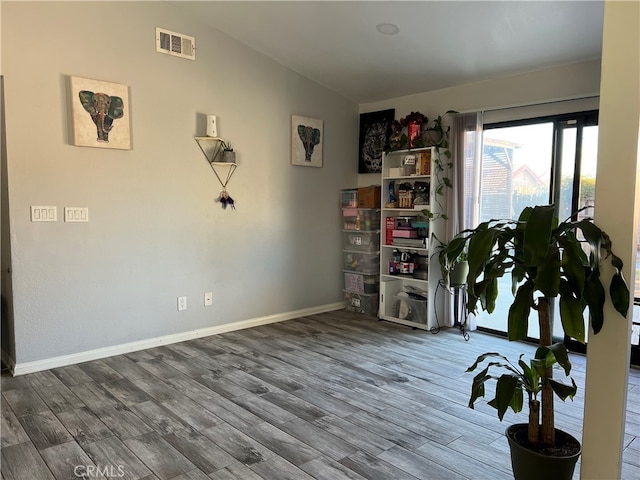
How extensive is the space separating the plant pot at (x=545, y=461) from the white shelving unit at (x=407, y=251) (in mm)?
2667

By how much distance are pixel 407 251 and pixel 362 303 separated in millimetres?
847

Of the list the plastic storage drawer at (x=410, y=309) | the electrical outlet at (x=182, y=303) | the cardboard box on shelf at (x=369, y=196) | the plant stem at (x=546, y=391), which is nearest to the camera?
the plant stem at (x=546, y=391)

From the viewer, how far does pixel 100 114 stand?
3508mm

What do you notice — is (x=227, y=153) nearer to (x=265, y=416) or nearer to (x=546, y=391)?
(x=265, y=416)

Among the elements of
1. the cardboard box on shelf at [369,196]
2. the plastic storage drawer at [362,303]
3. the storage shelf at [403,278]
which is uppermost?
the cardboard box on shelf at [369,196]

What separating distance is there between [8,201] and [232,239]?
1.81m

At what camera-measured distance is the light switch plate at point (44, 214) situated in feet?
10.8

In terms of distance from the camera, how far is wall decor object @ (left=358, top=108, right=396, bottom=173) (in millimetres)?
5117

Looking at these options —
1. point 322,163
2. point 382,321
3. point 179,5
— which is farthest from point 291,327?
point 179,5

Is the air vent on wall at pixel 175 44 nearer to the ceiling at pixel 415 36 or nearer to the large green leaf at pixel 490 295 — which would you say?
the ceiling at pixel 415 36

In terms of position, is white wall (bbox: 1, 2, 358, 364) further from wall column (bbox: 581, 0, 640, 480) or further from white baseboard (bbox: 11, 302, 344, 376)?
wall column (bbox: 581, 0, 640, 480)

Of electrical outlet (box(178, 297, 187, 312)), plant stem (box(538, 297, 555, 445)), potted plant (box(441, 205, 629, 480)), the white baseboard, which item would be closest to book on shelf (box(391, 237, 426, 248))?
the white baseboard

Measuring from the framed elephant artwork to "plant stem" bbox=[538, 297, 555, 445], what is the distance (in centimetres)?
322

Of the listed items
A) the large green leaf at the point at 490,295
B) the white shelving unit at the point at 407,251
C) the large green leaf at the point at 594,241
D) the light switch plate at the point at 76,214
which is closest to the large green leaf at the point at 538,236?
the large green leaf at the point at 594,241
